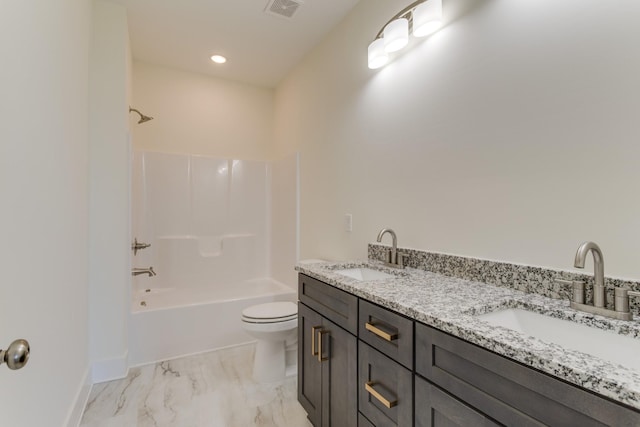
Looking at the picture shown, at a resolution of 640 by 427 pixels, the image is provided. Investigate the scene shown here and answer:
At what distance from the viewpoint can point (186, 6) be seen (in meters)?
2.17

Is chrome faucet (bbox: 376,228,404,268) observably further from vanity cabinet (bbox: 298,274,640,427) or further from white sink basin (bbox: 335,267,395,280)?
vanity cabinet (bbox: 298,274,640,427)

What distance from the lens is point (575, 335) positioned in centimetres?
88

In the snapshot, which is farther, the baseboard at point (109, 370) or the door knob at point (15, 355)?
the baseboard at point (109, 370)

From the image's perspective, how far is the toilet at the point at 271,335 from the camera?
81.4 inches

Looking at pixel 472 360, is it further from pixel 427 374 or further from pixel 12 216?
pixel 12 216

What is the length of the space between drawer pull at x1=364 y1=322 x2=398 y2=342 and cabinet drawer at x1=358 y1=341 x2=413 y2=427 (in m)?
0.08

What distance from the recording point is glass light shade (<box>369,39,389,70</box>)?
1.74m

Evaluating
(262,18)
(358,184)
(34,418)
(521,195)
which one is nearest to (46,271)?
(34,418)

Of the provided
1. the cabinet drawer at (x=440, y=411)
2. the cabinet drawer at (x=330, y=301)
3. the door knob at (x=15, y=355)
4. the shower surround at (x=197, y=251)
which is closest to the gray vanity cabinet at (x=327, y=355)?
the cabinet drawer at (x=330, y=301)

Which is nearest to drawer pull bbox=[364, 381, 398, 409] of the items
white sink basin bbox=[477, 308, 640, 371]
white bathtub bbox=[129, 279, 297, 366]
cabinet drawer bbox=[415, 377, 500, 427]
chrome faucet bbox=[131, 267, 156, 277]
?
cabinet drawer bbox=[415, 377, 500, 427]

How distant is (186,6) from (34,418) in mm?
2474

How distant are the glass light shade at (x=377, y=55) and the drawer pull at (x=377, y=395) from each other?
1.66m

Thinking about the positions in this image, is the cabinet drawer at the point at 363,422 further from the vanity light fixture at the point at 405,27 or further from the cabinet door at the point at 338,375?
the vanity light fixture at the point at 405,27

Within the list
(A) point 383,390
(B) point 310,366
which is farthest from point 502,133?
(B) point 310,366
